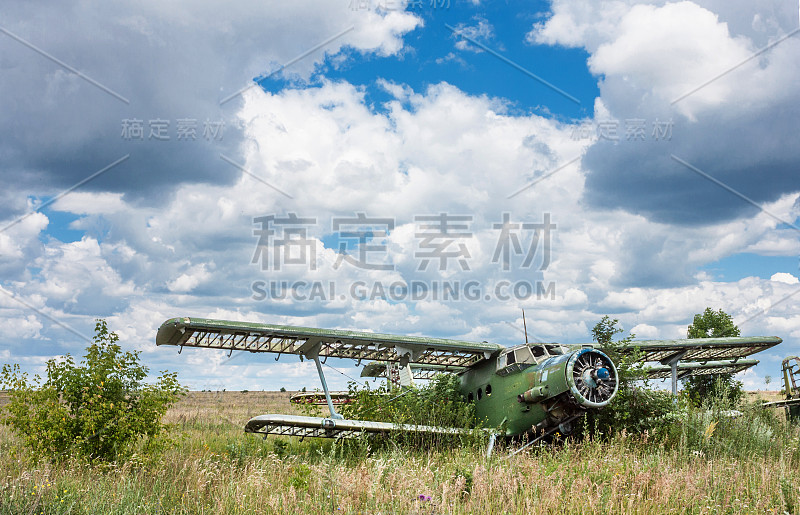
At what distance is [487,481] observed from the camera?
24.4 feet

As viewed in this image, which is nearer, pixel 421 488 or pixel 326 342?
pixel 421 488

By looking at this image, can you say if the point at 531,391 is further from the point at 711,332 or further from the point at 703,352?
the point at 711,332

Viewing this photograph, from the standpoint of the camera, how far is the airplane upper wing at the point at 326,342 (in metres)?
14.5

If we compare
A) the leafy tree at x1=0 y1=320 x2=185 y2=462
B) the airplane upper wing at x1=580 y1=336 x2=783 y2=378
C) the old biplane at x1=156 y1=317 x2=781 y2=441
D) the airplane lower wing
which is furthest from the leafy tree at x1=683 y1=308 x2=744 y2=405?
the leafy tree at x1=0 y1=320 x2=185 y2=462

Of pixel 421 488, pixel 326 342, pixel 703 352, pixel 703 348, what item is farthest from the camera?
pixel 703 352

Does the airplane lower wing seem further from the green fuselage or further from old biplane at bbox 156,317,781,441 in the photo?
the green fuselage

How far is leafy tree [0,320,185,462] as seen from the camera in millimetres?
11000

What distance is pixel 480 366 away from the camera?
1734 centimetres

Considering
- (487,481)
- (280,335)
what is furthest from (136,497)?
(280,335)

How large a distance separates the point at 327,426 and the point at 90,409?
550 centimetres

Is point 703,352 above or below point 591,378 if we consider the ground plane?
above

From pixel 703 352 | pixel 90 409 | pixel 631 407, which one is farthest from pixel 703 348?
pixel 90 409

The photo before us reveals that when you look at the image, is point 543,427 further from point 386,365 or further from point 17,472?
point 17,472

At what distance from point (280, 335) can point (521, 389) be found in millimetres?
6687
